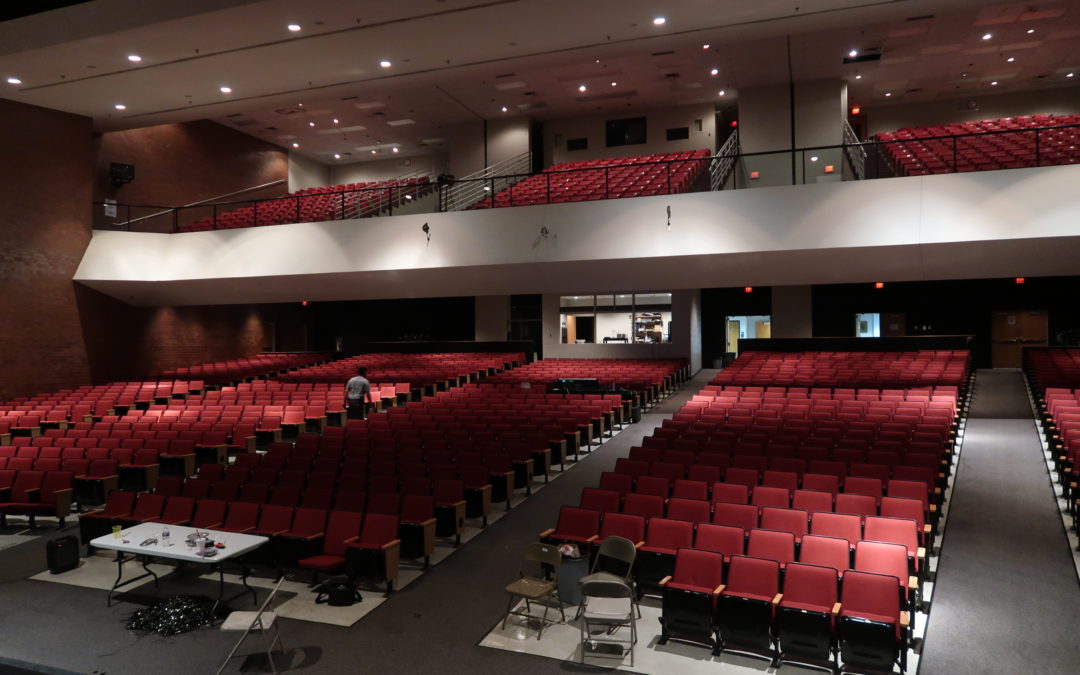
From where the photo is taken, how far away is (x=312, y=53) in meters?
12.8

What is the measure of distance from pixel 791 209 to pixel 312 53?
9.52 meters

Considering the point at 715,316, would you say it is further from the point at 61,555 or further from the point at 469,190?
the point at 61,555

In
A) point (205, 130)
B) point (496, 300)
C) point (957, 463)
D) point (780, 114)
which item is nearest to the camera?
point (957, 463)

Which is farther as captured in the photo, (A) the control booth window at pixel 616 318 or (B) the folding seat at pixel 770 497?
(A) the control booth window at pixel 616 318

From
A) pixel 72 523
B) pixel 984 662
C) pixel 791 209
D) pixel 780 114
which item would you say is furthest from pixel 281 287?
pixel 984 662

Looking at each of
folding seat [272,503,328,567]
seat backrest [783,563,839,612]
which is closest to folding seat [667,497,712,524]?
seat backrest [783,563,839,612]

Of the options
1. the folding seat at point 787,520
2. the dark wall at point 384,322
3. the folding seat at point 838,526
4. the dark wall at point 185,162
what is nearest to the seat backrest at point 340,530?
the folding seat at point 787,520

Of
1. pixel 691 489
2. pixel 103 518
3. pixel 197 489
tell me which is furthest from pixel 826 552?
pixel 103 518

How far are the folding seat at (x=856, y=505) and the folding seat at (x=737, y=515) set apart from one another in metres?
0.82

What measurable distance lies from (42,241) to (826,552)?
57.3 feet

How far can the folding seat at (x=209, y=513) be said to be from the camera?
23.4 feet

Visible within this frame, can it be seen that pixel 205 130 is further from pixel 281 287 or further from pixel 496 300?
pixel 496 300

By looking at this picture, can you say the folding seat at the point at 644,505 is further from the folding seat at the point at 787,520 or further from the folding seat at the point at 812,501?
the folding seat at the point at 812,501

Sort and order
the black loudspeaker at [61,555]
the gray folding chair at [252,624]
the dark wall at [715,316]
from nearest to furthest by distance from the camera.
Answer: the gray folding chair at [252,624]
the black loudspeaker at [61,555]
the dark wall at [715,316]
